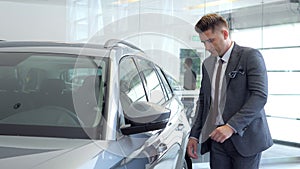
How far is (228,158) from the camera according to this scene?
2.24 metres

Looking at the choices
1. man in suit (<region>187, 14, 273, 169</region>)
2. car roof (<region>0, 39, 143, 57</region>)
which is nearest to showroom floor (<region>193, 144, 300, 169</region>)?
man in suit (<region>187, 14, 273, 169</region>)

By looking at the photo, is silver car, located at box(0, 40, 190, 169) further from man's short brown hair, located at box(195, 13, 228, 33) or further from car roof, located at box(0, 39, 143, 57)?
man's short brown hair, located at box(195, 13, 228, 33)

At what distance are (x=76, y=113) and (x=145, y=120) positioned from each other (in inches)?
12.6

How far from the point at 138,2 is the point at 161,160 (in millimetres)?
4626

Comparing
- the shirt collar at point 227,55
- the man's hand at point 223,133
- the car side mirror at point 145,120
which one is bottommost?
the man's hand at point 223,133

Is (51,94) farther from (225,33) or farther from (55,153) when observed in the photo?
(225,33)

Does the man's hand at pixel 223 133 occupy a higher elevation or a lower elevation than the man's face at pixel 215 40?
lower

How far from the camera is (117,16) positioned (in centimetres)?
620

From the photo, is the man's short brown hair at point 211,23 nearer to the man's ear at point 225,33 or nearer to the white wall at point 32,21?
the man's ear at point 225,33

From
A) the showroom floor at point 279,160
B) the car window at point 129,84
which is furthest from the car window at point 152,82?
the showroom floor at point 279,160

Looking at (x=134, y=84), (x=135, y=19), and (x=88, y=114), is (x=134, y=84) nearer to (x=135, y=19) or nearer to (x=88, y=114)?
(x=88, y=114)

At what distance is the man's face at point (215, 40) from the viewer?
213 centimetres

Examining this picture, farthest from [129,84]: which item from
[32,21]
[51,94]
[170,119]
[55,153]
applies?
[32,21]

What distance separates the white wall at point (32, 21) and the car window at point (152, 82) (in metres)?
2.92
